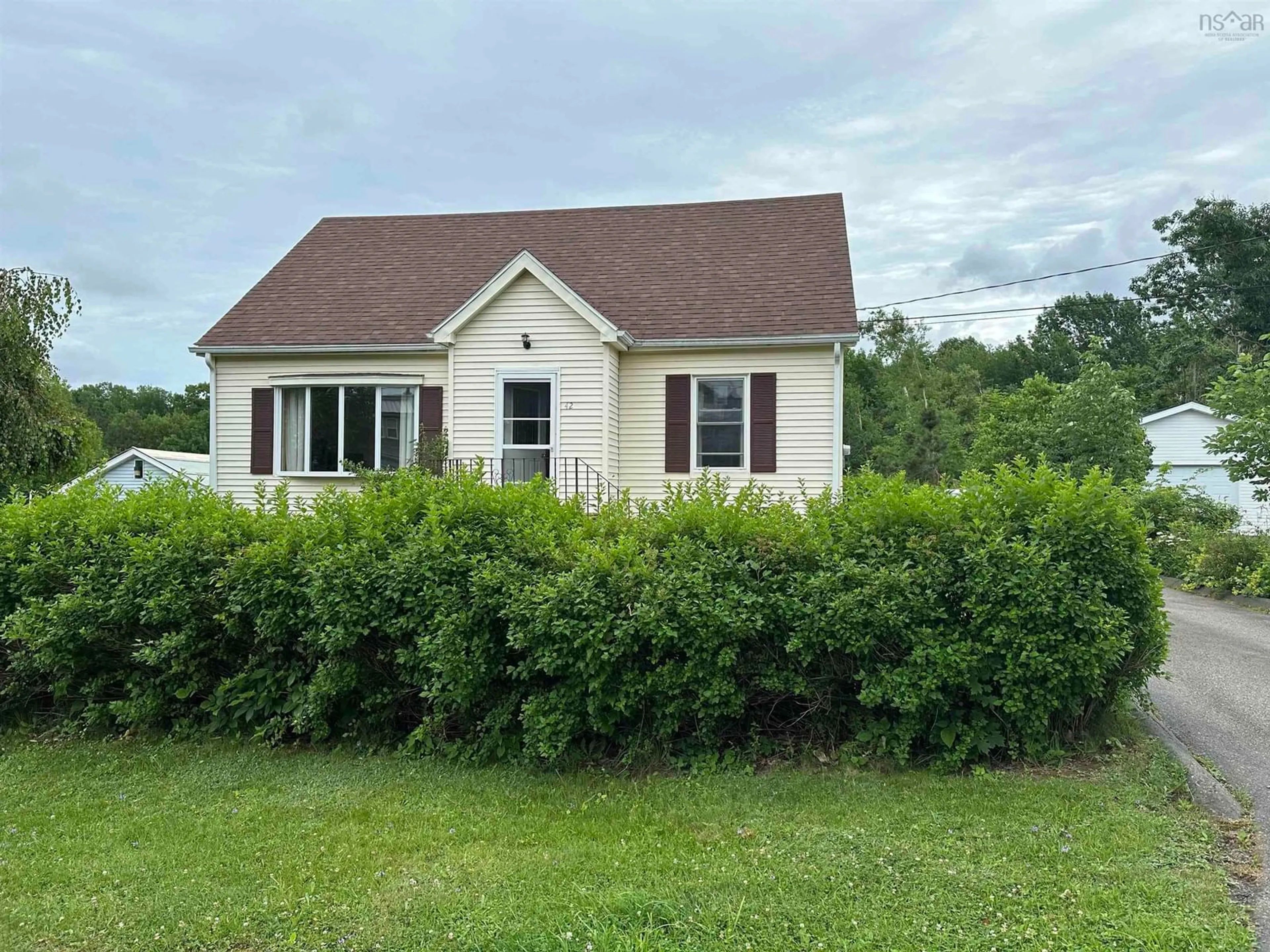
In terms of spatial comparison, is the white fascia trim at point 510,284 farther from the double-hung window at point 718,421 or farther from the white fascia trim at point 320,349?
the double-hung window at point 718,421

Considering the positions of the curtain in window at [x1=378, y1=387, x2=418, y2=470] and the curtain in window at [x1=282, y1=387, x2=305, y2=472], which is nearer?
the curtain in window at [x1=378, y1=387, x2=418, y2=470]

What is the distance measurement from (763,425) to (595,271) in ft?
15.0

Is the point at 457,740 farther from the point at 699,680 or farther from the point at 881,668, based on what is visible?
the point at 881,668

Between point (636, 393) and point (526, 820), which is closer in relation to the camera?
point (526, 820)

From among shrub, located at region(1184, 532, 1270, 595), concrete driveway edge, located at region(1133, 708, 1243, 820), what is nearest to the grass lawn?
concrete driveway edge, located at region(1133, 708, 1243, 820)

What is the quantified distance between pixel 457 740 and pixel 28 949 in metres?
2.31

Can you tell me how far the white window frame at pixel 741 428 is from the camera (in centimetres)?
1245

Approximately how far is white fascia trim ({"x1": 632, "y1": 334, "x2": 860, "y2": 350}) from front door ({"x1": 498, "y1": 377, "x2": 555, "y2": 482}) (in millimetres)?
1759

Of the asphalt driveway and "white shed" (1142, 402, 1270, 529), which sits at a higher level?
"white shed" (1142, 402, 1270, 529)

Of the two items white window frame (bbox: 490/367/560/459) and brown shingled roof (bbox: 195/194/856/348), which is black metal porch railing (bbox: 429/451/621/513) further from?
brown shingled roof (bbox: 195/194/856/348)

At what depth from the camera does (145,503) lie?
233 inches

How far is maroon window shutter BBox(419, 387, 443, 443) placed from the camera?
12.9 m

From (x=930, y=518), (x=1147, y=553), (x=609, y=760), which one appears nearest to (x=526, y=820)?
(x=609, y=760)

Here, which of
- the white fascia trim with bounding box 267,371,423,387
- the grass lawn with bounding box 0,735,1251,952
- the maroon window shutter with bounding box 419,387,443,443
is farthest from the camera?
the white fascia trim with bounding box 267,371,423,387
